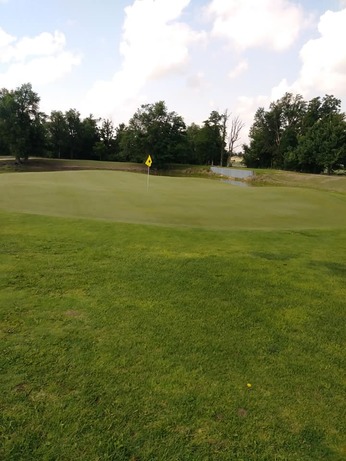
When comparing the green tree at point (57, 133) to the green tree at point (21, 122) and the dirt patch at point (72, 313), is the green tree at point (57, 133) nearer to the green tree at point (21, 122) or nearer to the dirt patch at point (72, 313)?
the green tree at point (21, 122)

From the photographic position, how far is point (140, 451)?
235 cm

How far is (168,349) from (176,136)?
212ft

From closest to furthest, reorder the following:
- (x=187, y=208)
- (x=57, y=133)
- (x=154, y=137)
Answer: (x=187, y=208), (x=154, y=137), (x=57, y=133)

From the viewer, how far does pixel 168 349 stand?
3521mm

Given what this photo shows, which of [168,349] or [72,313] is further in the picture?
[72,313]

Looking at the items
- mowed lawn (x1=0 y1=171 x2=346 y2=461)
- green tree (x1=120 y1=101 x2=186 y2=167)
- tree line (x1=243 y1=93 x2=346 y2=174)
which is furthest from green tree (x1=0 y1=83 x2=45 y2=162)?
mowed lawn (x1=0 y1=171 x2=346 y2=461)

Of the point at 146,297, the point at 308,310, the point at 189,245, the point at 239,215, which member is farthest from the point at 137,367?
the point at 239,215

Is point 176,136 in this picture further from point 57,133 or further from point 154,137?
point 57,133

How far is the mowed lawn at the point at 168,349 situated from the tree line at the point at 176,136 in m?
46.4

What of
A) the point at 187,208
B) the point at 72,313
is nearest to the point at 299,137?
the point at 187,208

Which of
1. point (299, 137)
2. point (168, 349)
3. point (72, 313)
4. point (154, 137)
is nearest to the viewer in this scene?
point (168, 349)

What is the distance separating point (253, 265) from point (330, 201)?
1173 cm

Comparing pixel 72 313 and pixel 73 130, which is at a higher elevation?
pixel 73 130

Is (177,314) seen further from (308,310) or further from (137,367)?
(308,310)
